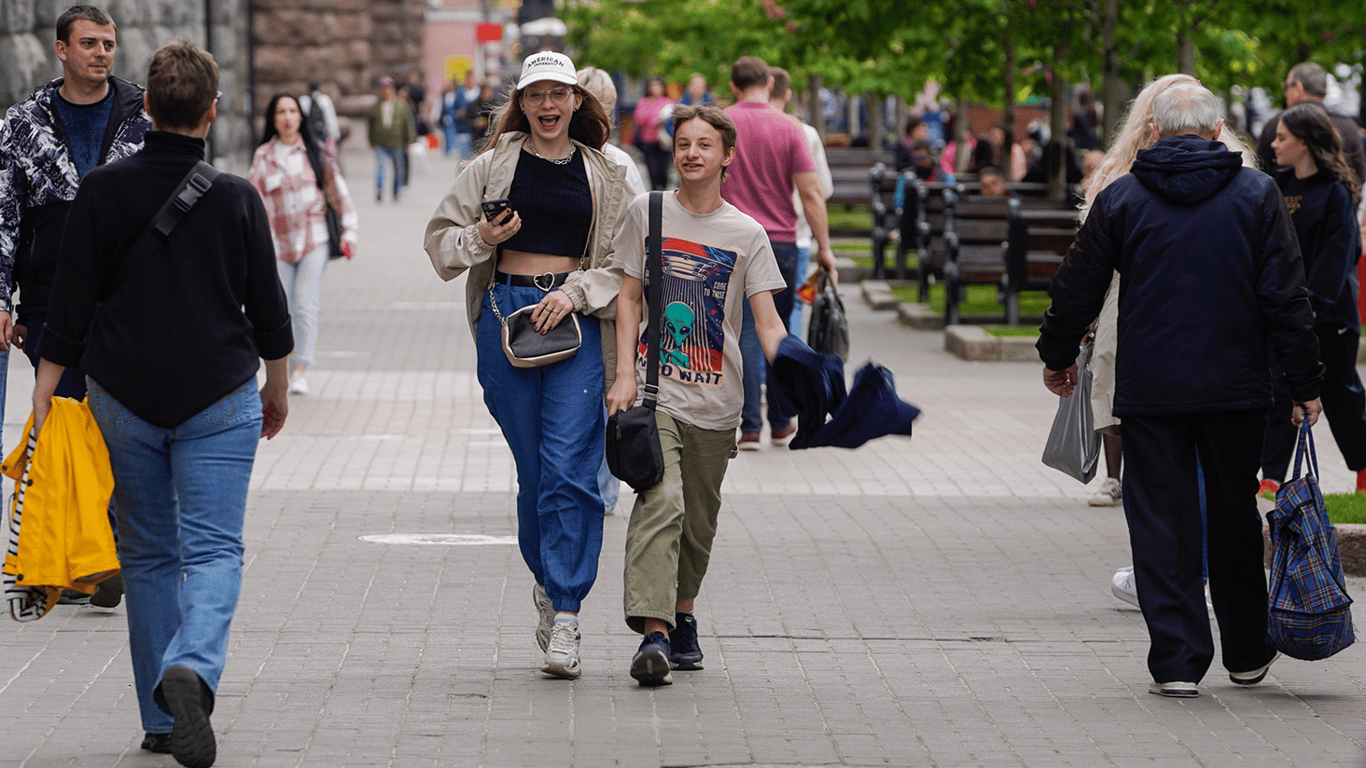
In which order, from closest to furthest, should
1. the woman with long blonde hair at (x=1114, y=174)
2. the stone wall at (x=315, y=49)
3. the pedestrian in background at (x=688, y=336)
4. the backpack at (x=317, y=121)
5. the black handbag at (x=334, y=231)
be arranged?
1. the pedestrian in background at (x=688, y=336)
2. the woman with long blonde hair at (x=1114, y=174)
3. the black handbag at (x=334, y=231)
4. the backpack at (x=317, y=121)
5. the stone wall at (x=315, y=49)

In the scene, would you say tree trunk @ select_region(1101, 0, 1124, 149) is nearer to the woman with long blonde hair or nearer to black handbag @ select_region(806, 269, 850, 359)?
black handbag @ select_region(806, 269, 850, 359)

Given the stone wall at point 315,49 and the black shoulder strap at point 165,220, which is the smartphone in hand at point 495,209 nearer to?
the black shoulder strap at point 165,220

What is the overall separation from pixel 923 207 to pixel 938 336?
2.22 meters

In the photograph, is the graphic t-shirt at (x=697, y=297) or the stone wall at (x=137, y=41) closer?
the graphic t-shirt at (x=697, y=297)

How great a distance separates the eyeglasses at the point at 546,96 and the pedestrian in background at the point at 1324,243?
3111 millimetres

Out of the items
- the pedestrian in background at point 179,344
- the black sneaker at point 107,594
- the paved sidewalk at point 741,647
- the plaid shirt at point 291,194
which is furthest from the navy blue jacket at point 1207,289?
the plaid shirt at point 291,194

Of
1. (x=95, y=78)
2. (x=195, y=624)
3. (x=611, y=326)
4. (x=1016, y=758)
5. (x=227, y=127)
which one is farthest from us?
(x=227, y=127)

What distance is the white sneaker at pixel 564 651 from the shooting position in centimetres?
557

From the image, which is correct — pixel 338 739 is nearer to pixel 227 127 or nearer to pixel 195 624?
pixel 195 624

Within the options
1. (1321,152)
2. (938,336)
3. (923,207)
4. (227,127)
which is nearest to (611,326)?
(1321,152)

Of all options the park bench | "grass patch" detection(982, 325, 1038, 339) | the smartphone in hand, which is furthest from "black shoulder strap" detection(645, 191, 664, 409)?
the park bench

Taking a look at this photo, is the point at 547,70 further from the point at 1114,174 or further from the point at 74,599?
the point at 74,599

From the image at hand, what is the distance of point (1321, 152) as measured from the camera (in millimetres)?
7777

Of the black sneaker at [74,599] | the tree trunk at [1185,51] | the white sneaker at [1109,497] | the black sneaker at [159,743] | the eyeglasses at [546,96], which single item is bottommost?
the white sneaker at [1109,497]
